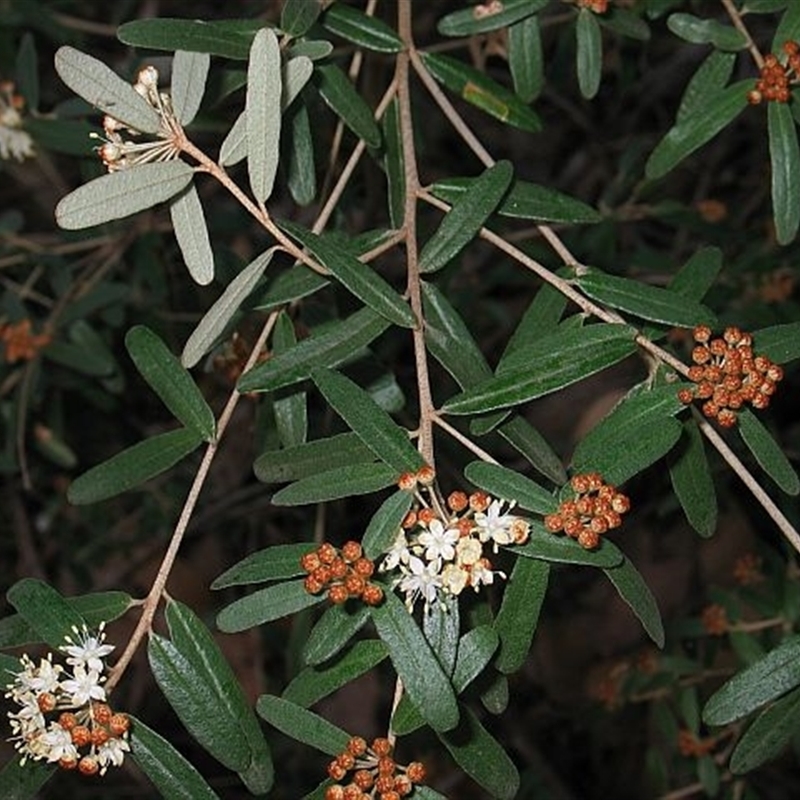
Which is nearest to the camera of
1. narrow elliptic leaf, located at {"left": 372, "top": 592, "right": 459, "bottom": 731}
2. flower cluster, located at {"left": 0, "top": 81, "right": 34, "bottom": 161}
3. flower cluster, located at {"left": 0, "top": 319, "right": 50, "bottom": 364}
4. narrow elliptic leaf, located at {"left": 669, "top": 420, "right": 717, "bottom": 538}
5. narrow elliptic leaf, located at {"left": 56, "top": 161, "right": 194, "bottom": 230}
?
narrow elliptic leaf, located at {"left": 372, "top": 592, "right": 459, "bottom": 731}

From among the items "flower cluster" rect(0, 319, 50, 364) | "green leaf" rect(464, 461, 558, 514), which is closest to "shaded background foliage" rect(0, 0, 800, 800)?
"flower cluster" rect(0, 319, 50, 364)

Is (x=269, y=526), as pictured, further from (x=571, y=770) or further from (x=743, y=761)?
(x=743, y=761)

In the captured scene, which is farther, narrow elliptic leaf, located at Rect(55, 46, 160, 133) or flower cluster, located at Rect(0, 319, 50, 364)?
flower cluster, located at Rect(0, 319, 50, 364)

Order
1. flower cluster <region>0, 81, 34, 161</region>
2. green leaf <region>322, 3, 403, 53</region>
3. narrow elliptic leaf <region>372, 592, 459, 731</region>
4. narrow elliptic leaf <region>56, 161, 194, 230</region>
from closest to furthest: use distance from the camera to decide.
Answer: narrow elliptic leaf <region>372, 592, 459, 731</region>, narrow elliptic leaf <region>56, 161, 194, 230</region>, green leaf <region>322, 3, 403, 53</region>, flower cluster <region>0, 81, 34, 161</region>

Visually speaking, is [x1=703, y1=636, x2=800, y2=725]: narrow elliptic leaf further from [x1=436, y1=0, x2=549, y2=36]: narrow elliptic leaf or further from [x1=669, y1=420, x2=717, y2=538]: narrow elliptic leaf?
[x1=436, y1=0, x2=549, y2=36]: narrow elliptic leaf

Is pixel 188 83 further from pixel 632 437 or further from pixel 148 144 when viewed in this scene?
pixel 632 437

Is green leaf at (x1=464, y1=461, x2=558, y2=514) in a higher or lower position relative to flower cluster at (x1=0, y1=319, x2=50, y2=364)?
higher

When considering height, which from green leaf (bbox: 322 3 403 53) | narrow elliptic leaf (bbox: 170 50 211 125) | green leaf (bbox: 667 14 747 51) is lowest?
green leaf (bbox: 667 14 747 51)

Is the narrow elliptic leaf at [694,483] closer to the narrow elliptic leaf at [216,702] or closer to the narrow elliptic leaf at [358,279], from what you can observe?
the narrow elliptic leaf at [358,279]
